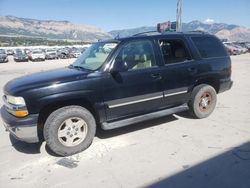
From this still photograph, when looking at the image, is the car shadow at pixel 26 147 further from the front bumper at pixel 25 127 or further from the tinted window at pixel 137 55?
the tinted window at pixel 137 55

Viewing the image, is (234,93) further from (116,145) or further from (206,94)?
(116,145)

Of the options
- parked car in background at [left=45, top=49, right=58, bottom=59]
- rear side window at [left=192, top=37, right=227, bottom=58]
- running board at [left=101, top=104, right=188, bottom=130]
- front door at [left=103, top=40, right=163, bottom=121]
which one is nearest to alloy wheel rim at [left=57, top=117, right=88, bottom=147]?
running board at [left=101, top=104, right=188, bottom=130]

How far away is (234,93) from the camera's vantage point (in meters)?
8.45

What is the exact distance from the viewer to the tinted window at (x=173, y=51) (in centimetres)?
511

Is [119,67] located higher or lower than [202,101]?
higher

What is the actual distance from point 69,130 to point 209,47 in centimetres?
371

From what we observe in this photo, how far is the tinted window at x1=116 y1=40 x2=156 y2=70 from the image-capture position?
15.3 ft

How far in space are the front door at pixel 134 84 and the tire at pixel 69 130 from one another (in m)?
0.43

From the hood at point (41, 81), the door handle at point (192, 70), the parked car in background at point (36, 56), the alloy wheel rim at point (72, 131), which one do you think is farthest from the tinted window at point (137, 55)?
the parked car in background at point (36, 56)

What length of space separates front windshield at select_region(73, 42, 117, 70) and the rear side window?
2.03 meters

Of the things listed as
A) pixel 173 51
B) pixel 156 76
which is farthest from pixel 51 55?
pixel 156 76

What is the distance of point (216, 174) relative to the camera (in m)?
3.50

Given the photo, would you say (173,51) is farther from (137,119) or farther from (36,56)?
(36,56)

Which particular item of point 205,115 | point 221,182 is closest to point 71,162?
point 221,182
